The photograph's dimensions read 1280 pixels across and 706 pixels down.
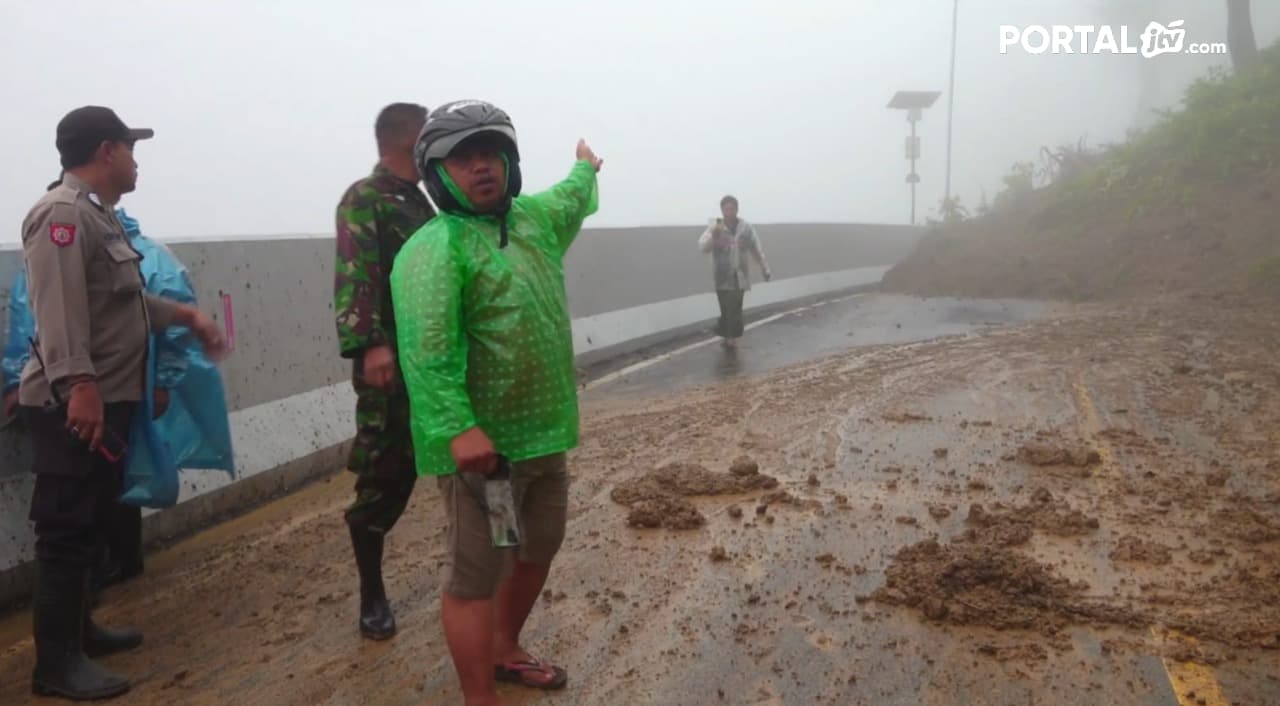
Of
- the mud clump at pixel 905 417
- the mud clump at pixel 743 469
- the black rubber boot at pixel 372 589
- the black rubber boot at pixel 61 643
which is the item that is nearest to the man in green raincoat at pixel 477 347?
the black rubber boot at pixel 372 589

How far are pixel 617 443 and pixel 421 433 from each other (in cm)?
453

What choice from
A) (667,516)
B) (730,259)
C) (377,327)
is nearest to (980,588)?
(667,516)

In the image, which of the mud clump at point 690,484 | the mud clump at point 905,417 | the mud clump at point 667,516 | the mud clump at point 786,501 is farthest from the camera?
the mud clump at point 905,417

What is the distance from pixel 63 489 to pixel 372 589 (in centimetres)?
115

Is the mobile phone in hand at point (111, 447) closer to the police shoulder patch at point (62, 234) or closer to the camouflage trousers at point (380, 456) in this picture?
the police shoulder patch at point (62, 234)

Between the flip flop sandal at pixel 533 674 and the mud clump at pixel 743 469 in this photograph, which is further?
the mud clump at pixel 743 469

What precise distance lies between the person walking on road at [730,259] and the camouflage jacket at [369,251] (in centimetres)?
942

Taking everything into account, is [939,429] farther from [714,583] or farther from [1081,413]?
[714,583]

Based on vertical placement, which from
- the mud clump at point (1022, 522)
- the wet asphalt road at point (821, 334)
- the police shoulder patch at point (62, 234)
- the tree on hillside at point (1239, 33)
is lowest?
the wet asphalt road at point (821, 334)

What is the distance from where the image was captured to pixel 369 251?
415 cm

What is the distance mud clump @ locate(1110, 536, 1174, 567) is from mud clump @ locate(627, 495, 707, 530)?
73.4 inches

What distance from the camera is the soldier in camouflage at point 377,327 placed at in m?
→ 4.04

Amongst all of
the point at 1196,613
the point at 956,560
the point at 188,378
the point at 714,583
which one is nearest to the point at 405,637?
the point at 714,583

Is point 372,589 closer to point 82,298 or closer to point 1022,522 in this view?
point 82,298
